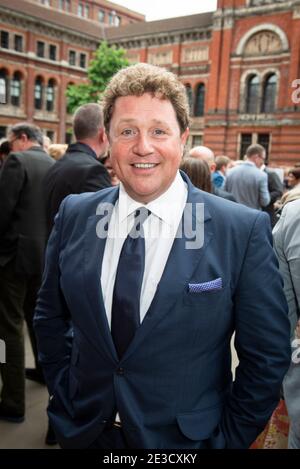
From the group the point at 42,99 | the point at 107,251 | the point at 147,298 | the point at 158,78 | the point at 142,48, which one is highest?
the point at 142,48

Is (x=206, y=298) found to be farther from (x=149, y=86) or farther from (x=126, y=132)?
(x=149, y=86)

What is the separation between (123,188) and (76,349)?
0.65m

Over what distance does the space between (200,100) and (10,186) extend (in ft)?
85.3

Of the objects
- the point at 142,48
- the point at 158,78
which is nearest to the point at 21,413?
the point at 158,78

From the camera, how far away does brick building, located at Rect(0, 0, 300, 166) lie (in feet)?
60.7

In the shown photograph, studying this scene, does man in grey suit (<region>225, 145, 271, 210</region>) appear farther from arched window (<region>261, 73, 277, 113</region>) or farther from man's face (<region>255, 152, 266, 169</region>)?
arched window (<region>261, 73, 277, 113</region>)

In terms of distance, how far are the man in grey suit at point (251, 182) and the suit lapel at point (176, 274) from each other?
460 cm

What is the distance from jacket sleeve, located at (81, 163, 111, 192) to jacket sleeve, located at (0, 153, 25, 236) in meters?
0.59

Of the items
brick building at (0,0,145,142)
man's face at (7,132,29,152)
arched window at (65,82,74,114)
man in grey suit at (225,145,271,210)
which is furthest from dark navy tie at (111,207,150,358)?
arched window at (65,82,74,114)

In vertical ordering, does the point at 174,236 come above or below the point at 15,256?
above

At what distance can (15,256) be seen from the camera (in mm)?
3166

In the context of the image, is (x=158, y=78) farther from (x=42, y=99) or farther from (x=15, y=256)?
(x=42, y=99)

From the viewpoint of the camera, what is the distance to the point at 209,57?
25.8m

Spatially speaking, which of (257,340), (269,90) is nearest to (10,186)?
(257,340)
